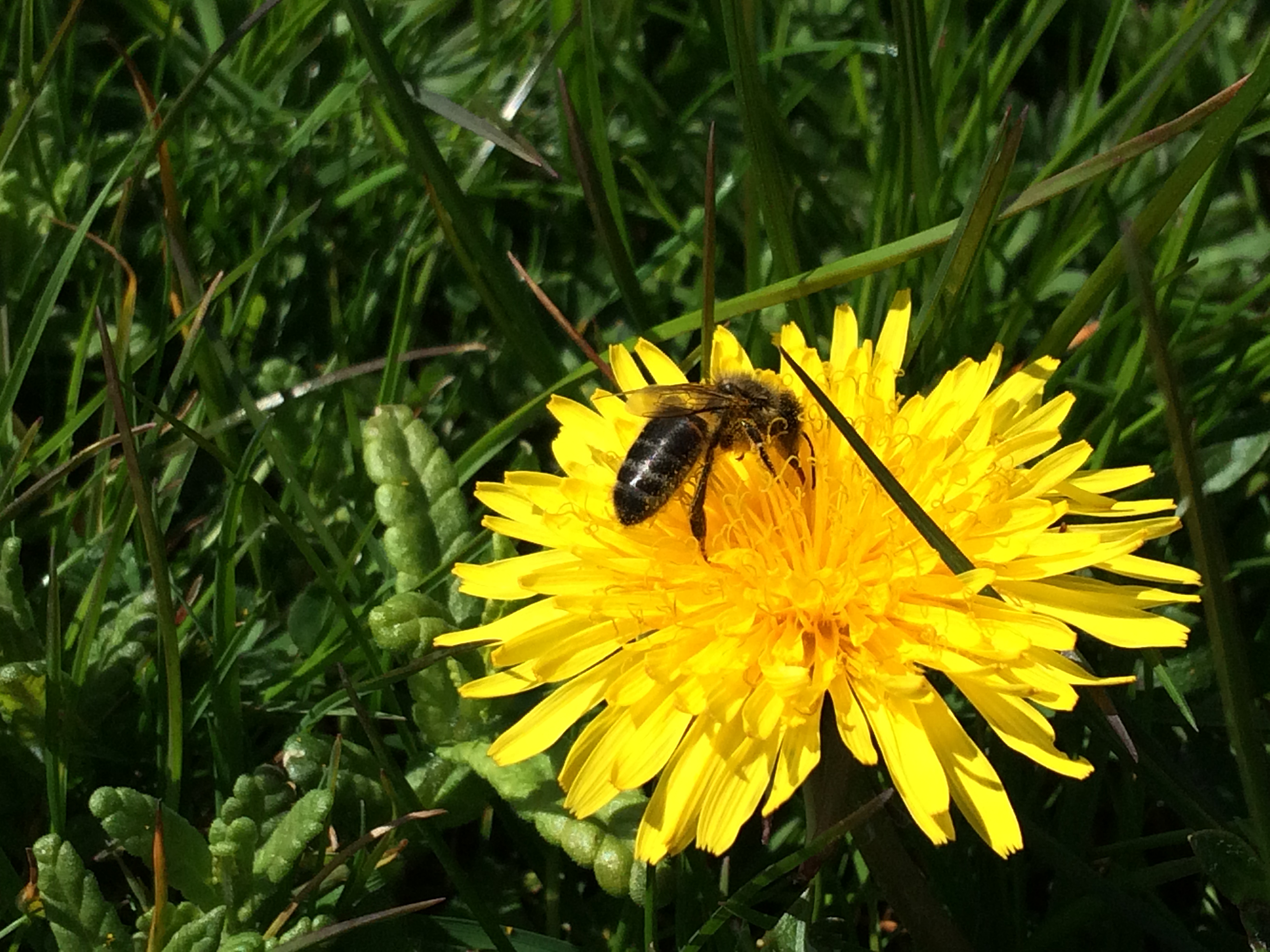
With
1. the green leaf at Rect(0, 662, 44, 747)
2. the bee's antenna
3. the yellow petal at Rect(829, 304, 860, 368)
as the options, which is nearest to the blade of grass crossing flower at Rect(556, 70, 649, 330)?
the bee's antenna

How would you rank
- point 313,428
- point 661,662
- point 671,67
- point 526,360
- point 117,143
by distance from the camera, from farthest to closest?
point 671,67
point 117,143
point 313,428
point 526,360
point 661,662

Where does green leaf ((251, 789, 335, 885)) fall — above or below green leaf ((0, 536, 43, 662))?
below

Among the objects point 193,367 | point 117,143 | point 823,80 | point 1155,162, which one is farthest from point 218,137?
point 1155,162

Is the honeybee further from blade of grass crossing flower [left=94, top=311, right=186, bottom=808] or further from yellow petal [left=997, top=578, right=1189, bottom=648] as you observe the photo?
blade of grass crossing flower [left=94, top=311, right=186, bottom=808]

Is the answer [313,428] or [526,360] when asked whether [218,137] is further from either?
[526,360]

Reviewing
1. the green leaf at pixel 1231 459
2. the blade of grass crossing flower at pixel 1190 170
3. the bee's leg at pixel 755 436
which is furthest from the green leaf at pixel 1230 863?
the green leaf at pixel 1231 459
